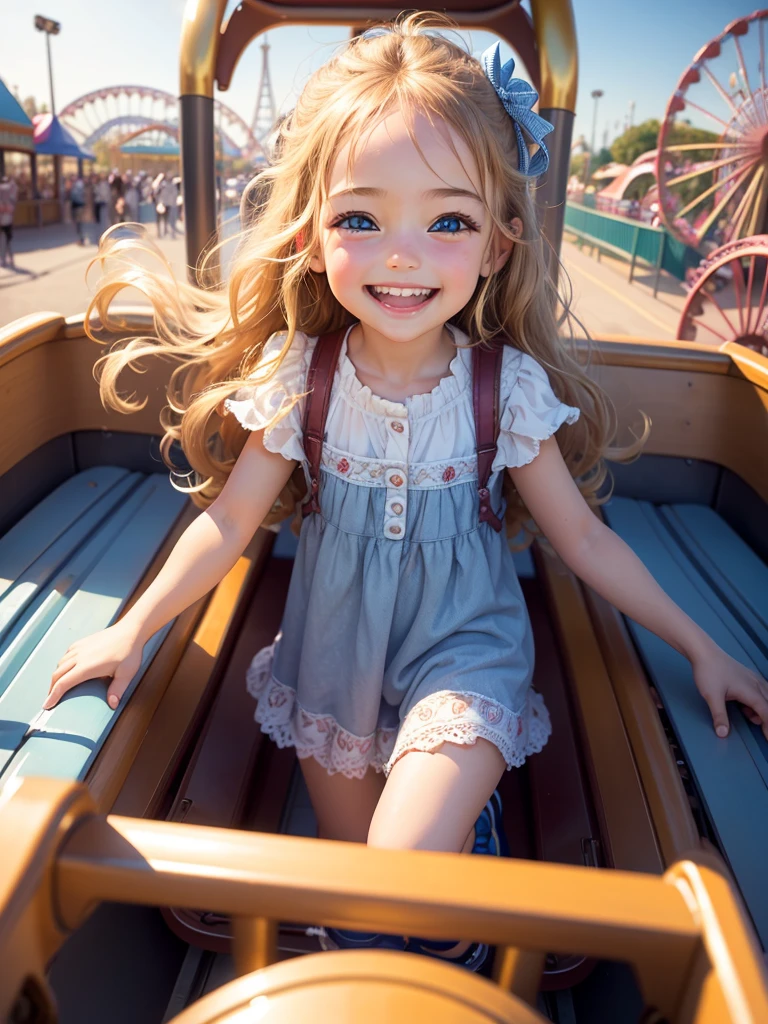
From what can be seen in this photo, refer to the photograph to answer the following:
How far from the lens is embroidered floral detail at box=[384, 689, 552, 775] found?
1237mm

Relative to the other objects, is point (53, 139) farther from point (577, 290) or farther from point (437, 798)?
point (437, 798)

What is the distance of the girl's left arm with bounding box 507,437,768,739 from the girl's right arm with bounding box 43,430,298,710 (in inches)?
17.2

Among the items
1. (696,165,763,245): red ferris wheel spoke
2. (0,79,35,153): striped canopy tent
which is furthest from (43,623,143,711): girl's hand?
(0,79,35,153): striped canopy tent

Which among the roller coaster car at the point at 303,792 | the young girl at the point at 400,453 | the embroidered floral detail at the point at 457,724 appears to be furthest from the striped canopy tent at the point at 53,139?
the embroidered floral detail at the point at 457,724

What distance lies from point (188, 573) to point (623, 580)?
0.71 meters

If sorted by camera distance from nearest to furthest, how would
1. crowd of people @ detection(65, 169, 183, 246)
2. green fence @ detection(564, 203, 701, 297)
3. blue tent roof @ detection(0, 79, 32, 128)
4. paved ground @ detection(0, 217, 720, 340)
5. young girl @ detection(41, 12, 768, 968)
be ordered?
young girl @ detection(41, 12, 768, 968) < paved ground @ detection(0, 217, 720, 340) < green fence @ detection(564, 203, 701, 297) < blue tent roof @ detection(0, 79, 32, 128) < crowd of people @ detection(65, 169, 183, 246)

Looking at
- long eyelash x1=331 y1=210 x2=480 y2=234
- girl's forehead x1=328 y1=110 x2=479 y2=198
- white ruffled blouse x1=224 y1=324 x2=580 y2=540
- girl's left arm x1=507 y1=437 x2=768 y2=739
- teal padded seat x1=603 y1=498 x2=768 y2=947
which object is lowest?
teal padded seat x1=603 y1=498 x2=768 y2=947

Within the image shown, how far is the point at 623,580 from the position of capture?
1369 mm

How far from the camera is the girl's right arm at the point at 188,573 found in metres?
1.26

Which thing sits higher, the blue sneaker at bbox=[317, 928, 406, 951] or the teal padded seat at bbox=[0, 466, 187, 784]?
the teal padded seat at bbox=[0, 466, 187, 784]

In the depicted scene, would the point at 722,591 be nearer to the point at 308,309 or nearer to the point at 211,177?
the point at 308,309

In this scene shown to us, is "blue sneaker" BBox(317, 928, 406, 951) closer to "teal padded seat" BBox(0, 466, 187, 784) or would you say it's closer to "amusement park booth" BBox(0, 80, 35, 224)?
"teal padded seat" BBox(0, 466, 187, 784)

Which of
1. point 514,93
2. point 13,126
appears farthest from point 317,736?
point 13,126

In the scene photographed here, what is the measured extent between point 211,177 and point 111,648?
1.24 meters
